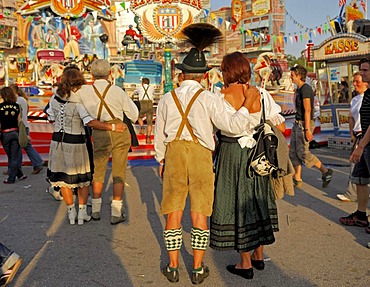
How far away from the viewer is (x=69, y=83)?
189 inches

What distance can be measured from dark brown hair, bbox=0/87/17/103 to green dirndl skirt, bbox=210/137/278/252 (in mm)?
5249

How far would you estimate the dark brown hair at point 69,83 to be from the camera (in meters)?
4.80

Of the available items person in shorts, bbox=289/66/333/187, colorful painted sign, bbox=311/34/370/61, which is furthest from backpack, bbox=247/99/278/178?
colorful painted sign, bbox=311/34/370/61

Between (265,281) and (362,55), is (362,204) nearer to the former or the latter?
(265,281)

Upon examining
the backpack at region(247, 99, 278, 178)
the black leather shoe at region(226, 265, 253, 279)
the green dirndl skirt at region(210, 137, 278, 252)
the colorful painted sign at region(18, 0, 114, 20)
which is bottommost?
the black leather shoe at region(226, 265, 253, 279)

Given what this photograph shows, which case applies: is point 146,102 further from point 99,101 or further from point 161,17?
point 161,17

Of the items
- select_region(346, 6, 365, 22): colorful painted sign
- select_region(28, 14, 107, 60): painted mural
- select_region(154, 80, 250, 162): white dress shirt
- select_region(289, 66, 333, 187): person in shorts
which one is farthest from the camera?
select_region(28, 14, 107, 60): painted mural

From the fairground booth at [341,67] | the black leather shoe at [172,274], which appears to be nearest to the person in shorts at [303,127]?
the black leather shoe at [172,274]

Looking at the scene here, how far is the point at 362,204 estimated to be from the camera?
15.6 ft

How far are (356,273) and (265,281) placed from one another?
79 cm

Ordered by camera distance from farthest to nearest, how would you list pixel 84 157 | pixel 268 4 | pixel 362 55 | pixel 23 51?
pixel 268 4 → pixel 23 51 → pixel 362 55 → pixel 84 157

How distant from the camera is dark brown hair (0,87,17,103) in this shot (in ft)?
24.2

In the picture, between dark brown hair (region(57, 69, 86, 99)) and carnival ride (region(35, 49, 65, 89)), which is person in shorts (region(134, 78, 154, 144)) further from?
carnival ride (region(35, 49, 65, 89))

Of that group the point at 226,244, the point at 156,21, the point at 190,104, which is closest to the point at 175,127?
the point at 190,104
